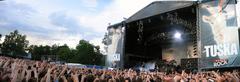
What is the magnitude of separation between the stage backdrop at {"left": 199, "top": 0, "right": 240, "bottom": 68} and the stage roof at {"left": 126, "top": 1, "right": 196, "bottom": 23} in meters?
1.09

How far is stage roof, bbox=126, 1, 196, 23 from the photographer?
44.3ft

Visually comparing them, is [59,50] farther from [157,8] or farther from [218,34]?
[218,34]

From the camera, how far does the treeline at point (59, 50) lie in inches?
1630

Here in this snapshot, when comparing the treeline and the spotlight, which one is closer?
the spotlight

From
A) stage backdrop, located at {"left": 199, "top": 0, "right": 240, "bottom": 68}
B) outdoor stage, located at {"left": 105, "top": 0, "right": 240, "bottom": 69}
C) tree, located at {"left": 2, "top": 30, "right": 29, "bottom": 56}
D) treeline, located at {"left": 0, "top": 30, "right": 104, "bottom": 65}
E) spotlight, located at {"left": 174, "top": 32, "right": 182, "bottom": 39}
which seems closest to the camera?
stage backdrop, located at {"left": 199, "top": 0, "right": 240, "bottom": 68}

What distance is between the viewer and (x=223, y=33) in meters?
11.5

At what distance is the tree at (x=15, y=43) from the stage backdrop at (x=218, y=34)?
141 ft

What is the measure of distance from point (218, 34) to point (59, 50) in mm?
45850

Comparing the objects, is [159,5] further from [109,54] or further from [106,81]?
[106,81]

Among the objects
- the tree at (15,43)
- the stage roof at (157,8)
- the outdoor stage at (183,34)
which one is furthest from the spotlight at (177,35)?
the tree at (15,43)

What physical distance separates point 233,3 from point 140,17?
17.5 ft

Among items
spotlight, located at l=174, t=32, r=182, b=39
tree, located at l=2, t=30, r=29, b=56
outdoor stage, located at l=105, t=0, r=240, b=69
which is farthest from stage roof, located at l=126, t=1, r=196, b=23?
tree, located at l=2, t=30, r=29, b=56

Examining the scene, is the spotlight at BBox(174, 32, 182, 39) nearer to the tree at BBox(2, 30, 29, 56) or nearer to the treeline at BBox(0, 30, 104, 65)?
the treeline at BBox(0, 30, 104, 65)

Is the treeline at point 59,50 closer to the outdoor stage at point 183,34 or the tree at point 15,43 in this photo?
the tree at point 15,43
